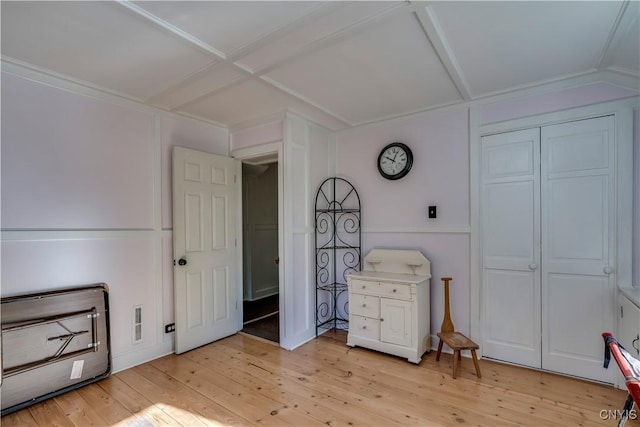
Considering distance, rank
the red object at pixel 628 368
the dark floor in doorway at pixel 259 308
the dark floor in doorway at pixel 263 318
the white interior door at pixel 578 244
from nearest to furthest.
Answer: the red object at pixel 628 368, the white interior door at pixel 578 244, the dark floor in doorway at pixel 263 318, the dark floor in doorway at pixel 259 308

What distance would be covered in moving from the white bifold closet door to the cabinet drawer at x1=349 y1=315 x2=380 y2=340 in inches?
39.7

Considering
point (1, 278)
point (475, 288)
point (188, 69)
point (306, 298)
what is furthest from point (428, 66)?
point (1, 278)

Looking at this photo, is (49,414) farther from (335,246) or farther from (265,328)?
(335,246)

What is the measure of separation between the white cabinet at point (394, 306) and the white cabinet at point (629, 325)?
4.58 feet

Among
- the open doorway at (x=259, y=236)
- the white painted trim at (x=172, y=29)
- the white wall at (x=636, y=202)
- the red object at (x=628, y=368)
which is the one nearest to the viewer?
the red object at (x=628, y=368)

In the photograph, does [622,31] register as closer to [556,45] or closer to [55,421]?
[556,45]

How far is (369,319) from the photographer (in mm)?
3113

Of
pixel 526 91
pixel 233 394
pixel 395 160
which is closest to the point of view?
pixel 233 394

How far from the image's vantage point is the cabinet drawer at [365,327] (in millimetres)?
3062

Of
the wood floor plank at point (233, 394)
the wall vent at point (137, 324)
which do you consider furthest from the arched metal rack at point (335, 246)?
the wall vent at point (137, 324)

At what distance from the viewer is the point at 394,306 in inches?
116

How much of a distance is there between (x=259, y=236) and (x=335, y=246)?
2047 mm

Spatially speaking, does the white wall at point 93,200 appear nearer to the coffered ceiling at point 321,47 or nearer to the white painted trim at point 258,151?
the coffered ceiling at point 321,47

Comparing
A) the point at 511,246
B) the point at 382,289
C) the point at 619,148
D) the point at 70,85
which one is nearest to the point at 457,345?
the point at 382,289
